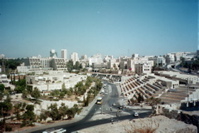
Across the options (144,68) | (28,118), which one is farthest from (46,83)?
(144,68)

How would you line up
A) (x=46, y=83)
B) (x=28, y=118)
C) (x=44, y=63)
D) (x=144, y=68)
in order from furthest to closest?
(x=44, y=63) < (x=144, y=68) < (x=46, y=83) < (x=28, y=118)

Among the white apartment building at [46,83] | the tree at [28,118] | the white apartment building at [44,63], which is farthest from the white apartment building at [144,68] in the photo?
the tree at [28,118]

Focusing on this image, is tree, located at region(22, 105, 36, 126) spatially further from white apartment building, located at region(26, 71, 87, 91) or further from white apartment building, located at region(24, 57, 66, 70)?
white apartment building, located at region(24, 57, 66, 70)

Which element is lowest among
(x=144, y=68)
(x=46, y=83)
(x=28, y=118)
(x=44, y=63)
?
(x=28, y=118)

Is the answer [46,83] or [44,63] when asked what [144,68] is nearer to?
[46,83]

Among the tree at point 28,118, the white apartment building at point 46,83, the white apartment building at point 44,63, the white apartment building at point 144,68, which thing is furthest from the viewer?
the white apartment building at point 44,63

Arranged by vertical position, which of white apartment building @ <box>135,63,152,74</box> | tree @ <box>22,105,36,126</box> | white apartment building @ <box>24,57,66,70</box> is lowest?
tree @ <box>22,105,36,126</box>

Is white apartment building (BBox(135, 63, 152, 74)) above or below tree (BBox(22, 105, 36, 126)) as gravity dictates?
above

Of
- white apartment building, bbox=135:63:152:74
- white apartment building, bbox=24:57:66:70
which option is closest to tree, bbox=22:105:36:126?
white apartment building, bbox=135:63:152:74

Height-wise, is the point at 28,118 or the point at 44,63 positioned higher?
the point at 44,63

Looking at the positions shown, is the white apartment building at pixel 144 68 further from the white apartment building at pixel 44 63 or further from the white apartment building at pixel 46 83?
the white apartment building at pixel 44 63

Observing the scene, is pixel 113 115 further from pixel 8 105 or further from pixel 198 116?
pixel 8 105

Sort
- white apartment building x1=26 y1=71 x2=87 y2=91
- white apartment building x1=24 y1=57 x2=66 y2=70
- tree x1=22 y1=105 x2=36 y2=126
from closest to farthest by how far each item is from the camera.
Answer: tree x1=22 y1=105 x2=36 y2=126 < white apartment building x1=26 y1=71 x2=87 y2=91 < white apartment building x1=24 y1=57 x2=66 y2=70
